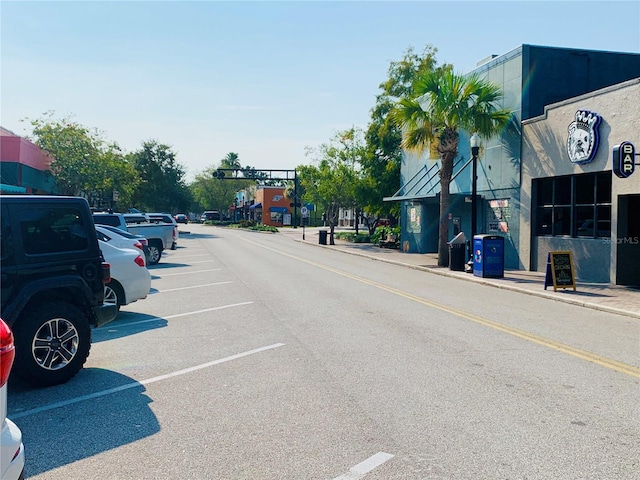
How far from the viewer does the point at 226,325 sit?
9609 millimetres

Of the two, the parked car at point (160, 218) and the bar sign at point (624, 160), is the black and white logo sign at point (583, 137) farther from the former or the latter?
the parked car at point (160, 218)

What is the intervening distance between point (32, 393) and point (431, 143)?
1896cm

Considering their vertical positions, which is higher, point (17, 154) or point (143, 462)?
point (17, 154)

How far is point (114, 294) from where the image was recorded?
1008cm

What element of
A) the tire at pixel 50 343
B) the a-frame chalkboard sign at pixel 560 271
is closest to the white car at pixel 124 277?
the tire at pixel 50 343

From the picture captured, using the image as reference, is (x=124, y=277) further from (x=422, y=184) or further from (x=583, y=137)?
(x=422, y=184)

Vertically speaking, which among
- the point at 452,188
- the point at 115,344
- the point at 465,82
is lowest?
the point at 115,344

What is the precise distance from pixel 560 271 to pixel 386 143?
76.3 ft

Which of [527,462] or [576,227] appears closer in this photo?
[527,462]

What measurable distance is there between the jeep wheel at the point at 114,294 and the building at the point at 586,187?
12.4 metres

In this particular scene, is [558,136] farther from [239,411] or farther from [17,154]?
[17,154]

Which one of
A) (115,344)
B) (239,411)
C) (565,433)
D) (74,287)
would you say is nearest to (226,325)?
(115,344)

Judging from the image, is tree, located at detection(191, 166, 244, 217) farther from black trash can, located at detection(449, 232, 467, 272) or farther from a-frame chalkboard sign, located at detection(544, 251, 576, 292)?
a-frame chalkboard sign, located at detection(544, 251, 576, 292)

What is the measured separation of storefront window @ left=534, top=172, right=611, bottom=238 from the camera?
1708 cm
